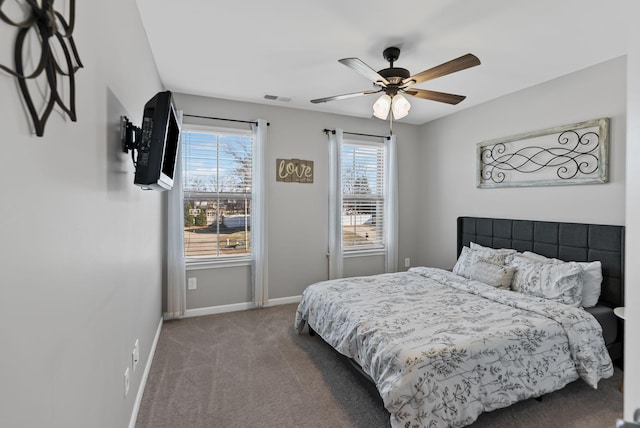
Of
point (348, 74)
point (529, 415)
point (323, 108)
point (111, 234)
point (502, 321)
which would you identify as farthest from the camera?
point (323, 108)

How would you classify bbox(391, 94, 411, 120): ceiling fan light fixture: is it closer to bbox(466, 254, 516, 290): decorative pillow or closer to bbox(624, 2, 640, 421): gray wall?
bbox(466, 254, 516, 290): decorative pillow

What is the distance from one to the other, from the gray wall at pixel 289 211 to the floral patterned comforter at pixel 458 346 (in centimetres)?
141

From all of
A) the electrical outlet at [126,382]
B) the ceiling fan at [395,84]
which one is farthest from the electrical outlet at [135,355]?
the ceiling fan at [395,84]

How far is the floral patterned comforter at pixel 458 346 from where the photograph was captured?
5.66 ft

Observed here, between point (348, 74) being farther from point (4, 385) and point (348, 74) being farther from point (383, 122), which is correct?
point (4, 385)

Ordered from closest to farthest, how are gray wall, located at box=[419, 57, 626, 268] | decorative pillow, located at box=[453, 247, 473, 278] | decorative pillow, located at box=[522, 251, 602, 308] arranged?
decorative pillow, located at box=[522, 251, 602, 308] → gray wall, located at box=[419, 57, 626, 268] → decorative pillow, located at box=[453, 247, 473, 278]

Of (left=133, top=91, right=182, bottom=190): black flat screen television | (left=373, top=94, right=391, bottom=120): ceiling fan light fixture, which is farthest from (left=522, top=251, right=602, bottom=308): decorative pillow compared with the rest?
(left=133, top=91, right=182, bottom=190): black flat screen television

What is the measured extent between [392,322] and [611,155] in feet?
8.18

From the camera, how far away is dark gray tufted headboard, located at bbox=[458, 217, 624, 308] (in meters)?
2.66

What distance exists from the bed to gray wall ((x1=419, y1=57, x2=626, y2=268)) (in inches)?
9.3

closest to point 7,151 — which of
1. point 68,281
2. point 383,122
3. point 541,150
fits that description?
point 68,281

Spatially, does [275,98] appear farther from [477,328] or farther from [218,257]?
[477,328]

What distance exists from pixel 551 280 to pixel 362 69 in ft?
7.77

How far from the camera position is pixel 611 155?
2.76 metres
